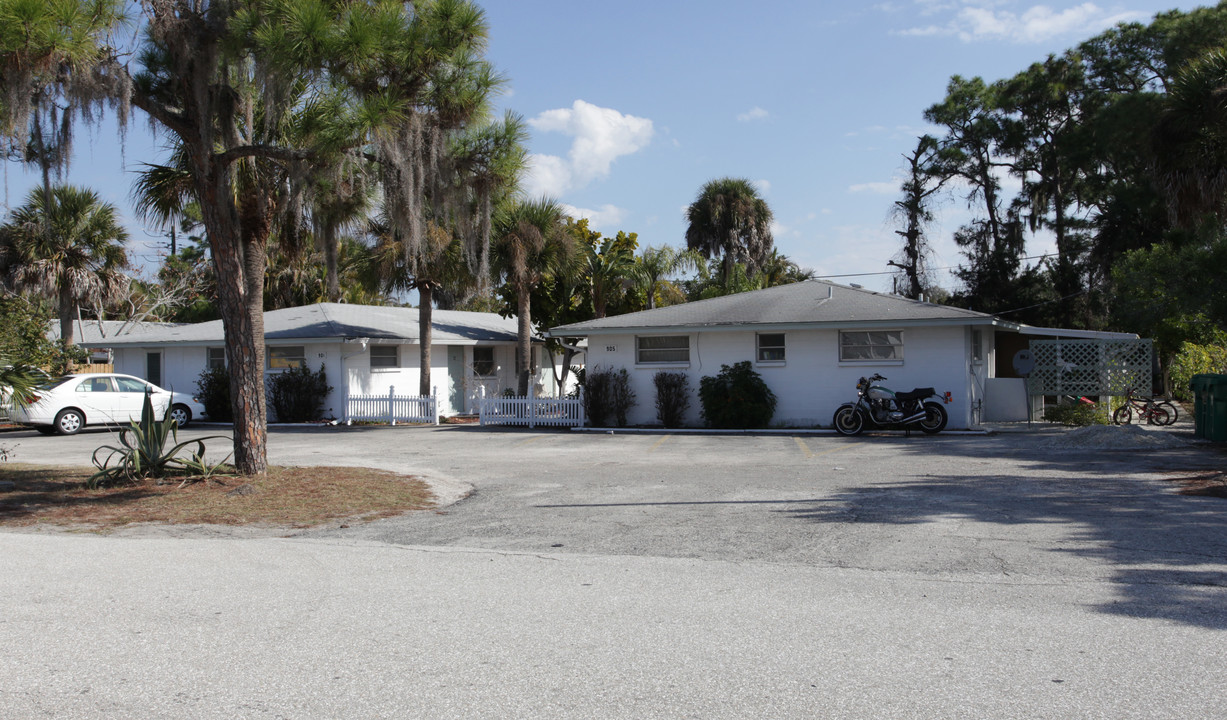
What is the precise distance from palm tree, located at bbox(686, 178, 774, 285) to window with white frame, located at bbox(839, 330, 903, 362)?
16589mm

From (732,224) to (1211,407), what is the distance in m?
23.0

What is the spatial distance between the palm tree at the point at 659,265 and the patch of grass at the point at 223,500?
1864 centimetres

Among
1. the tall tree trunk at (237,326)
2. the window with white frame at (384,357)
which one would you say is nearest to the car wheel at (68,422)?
the window with white frame at (384,357)

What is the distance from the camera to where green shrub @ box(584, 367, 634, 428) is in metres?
21.4

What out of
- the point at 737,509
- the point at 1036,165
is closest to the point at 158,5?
the point at 737,509

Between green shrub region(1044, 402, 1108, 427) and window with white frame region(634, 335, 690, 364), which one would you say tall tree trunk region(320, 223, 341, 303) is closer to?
window with white frame region(634, 335, 690, 364)

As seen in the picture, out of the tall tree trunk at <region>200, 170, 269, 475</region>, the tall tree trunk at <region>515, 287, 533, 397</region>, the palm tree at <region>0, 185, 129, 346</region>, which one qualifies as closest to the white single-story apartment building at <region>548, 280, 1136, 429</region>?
the tall tree trunk at <region>515, 287, 533, 397</region>

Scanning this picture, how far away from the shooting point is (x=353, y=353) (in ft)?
81.3

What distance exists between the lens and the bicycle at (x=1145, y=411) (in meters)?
19.4

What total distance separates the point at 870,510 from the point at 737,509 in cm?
144

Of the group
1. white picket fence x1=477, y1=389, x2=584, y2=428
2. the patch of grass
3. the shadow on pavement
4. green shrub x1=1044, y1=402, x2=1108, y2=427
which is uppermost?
white picket fence x1=477, y1=389, x2=584, y2=428

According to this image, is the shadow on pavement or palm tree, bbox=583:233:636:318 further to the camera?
palm tree, bbox=583:233:636:318

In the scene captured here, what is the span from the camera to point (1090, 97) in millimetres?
36844

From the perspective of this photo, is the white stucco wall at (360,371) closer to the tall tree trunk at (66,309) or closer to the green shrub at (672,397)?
the tall tree trunk at (66,309)
